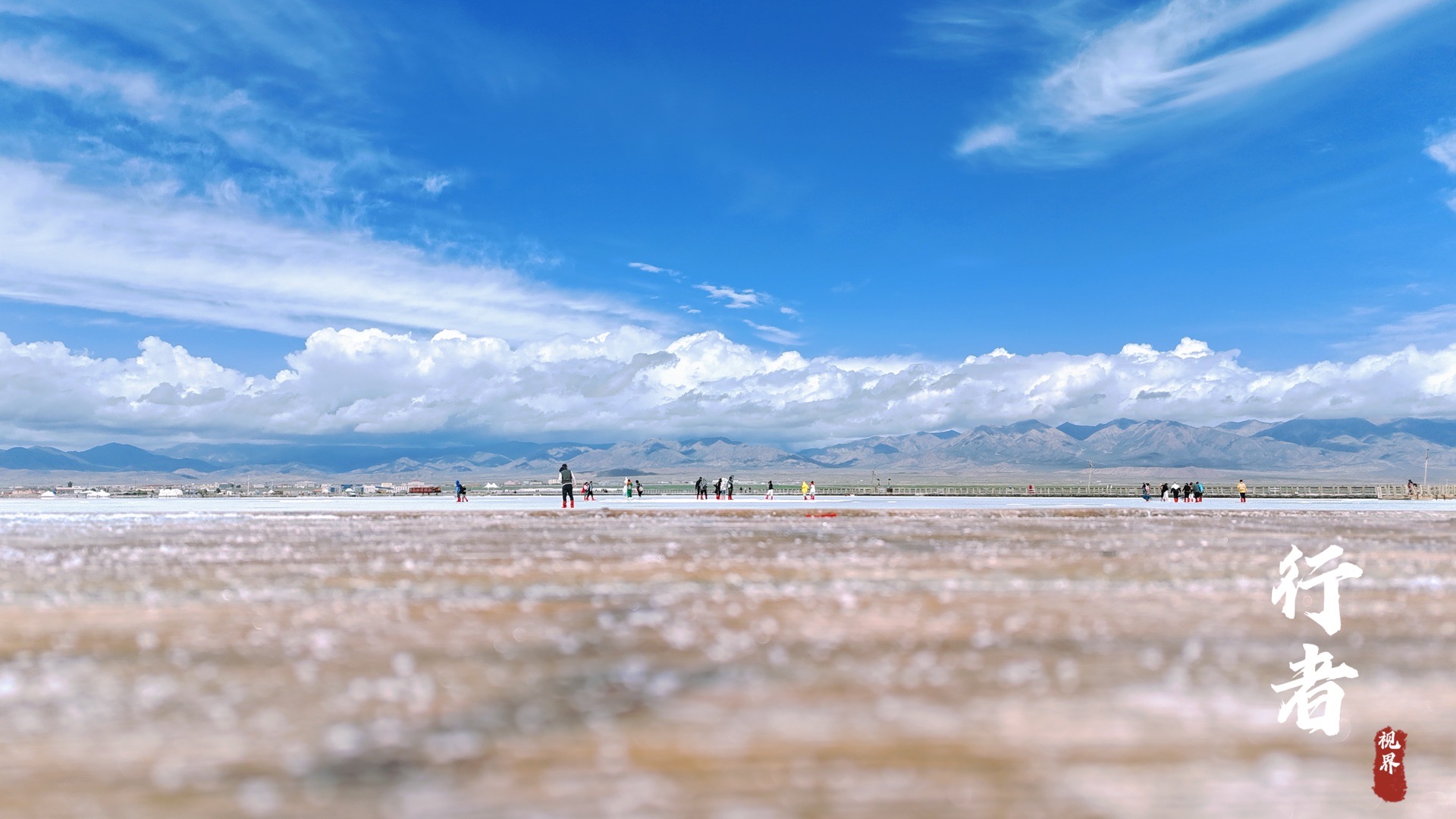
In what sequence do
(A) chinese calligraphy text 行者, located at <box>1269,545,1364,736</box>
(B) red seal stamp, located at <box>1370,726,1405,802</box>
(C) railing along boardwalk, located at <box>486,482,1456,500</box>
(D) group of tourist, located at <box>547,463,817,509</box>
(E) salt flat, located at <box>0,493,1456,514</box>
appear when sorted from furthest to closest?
(C) railing along boardwalk, located at <box>486,482,1456,500</box>
(D) group of tourist, located at <box>547,463,817,509</box>
(E) salt flat, located at <box>0,493,1456,514</box>
(A) chinese calligraphy text 行者, located at <box>1269,545,1364,736</box>
(B) red seal stamp, located at <box>1370,726,1405,802</box>

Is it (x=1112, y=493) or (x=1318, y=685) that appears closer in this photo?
(x=1318, y=685)

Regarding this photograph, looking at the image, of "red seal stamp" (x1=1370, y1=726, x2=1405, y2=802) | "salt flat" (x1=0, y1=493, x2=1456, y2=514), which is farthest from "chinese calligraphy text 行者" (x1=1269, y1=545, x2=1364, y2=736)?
"salt flat" (x1=0, y1=493, x2=1456, y2=514)

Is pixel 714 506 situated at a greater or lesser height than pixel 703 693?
lesser

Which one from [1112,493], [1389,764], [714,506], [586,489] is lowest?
[1112,493]

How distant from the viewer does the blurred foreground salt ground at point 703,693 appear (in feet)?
15.2

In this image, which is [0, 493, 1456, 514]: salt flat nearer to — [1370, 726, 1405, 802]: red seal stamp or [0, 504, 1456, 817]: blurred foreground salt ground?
[0, 504, 1456, 817]: blurred foreground salt ground

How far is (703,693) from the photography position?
655 cm

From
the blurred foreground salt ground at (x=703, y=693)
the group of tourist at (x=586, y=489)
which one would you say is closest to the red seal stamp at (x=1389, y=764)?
the blurred foreground salt ground at (x=703, y=693)

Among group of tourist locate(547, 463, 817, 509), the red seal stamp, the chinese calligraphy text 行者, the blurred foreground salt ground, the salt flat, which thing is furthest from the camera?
group of tourist locate(547, 463, 817, 509)

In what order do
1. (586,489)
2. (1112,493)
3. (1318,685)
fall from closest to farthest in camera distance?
(1318,685) < (586,489) < (1112,493)

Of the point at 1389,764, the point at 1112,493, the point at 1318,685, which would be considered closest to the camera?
the point at 1389,764

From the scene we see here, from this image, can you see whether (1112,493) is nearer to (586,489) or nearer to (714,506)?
(586,489)

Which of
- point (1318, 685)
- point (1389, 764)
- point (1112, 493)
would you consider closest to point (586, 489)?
point (1318, 685)

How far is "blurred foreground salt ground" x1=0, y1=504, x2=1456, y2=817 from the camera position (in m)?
4.64
